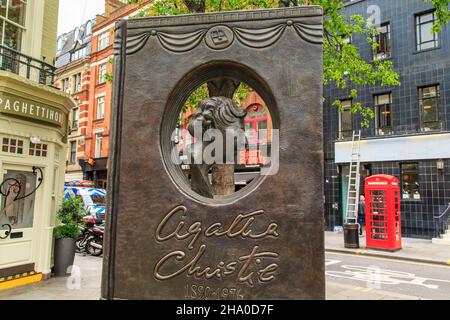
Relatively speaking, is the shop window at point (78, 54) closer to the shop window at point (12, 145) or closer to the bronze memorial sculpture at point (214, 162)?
the shop window at point (12, 145)

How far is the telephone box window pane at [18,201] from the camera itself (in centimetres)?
756

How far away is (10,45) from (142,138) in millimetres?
6451

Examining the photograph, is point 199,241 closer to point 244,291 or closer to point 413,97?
point 244,291

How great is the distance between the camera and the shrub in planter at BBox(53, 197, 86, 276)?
8555 millimetres

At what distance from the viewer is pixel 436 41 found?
16.8m

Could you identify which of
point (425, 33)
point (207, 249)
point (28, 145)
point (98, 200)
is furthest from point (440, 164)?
point (98, 200)

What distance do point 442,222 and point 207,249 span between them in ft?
49.8

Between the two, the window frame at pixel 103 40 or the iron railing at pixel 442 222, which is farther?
the window frame at pixel 103 40

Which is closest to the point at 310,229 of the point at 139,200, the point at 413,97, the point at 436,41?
the point at 139,200

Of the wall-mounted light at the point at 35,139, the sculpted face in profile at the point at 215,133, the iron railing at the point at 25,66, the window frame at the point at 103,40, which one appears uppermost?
the window frame at the point at 103,40

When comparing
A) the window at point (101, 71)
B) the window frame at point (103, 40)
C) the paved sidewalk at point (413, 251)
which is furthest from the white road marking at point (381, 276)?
the window frame at point (103, 40)

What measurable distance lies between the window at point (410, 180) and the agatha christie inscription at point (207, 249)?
15.3 metres

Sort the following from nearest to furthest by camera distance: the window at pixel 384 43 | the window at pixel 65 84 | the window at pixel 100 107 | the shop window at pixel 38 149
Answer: the shop window at pixel 38 149 < the window at pixel 384 43 < the window at pixel 100 107 < the window at pixel 65 84

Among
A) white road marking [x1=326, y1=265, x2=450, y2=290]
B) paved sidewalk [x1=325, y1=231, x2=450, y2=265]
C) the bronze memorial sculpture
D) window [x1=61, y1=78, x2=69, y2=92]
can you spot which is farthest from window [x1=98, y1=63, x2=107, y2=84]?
the bronze memorial sculpture
